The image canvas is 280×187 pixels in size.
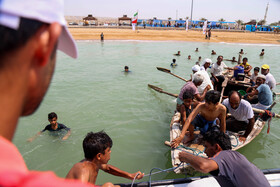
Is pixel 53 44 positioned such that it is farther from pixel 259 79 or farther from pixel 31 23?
pixel 259 79

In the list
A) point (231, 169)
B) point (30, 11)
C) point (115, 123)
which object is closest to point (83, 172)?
point (231, 169)

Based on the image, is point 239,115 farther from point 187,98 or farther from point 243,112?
point 187,98

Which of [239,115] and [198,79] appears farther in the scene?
[198,79]

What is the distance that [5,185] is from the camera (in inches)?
17.3

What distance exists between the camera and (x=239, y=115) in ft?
16.8

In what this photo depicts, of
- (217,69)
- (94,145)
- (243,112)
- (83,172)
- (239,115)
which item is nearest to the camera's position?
(83,172)

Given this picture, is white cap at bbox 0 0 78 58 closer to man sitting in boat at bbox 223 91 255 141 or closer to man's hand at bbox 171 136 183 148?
man's hand at bbox 171 136 183 148

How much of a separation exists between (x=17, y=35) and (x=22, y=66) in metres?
0.09

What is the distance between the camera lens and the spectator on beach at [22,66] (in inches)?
18.6

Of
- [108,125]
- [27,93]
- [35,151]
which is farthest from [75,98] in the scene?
[27,93]

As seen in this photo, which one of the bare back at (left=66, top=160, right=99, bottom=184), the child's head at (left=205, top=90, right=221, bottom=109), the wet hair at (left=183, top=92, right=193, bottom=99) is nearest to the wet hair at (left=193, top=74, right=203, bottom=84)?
the wet hair at (left=183, top=92, right=193, bottom=99)

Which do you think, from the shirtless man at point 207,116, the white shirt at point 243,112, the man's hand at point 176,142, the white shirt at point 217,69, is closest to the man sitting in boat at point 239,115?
the white shirt at point 243,112

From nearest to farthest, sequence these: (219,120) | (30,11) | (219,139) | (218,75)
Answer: (30,11)
(219,139)
(219,120)
(218,75)

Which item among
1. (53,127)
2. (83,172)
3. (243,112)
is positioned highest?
(83,172)
